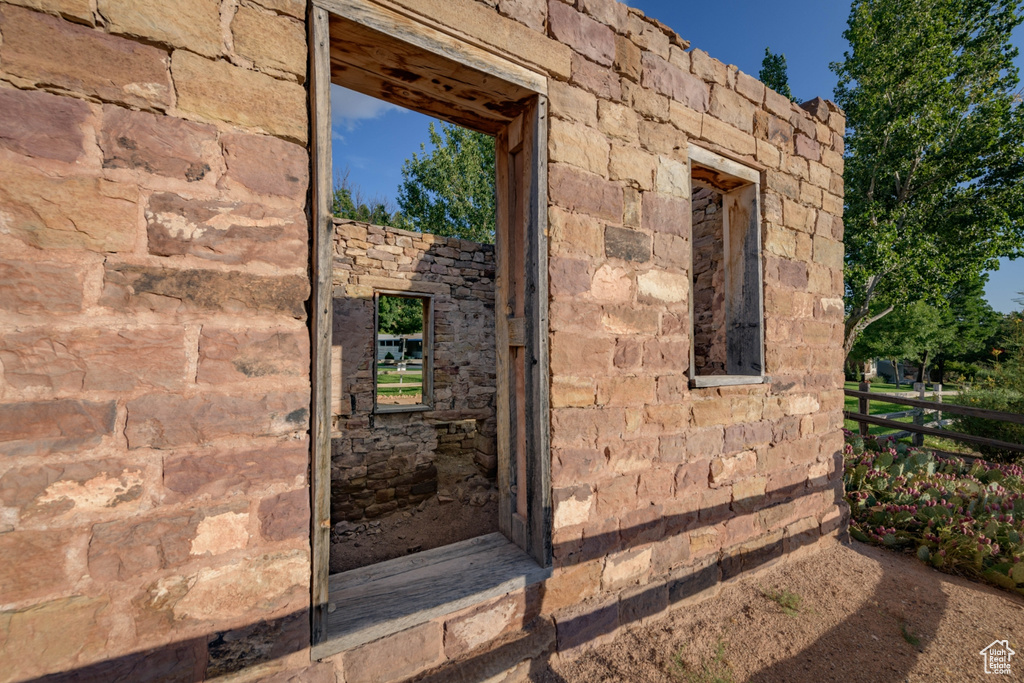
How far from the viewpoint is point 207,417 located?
1319 mm

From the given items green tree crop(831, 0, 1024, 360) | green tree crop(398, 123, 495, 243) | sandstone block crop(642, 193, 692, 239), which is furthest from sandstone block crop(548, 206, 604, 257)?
green tree crop(398, 123, 495, 243)

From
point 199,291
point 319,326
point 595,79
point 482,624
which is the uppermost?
point 595,79

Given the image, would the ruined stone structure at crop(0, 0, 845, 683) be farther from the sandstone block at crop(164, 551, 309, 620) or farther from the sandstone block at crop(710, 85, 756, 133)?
the sandstone block at crop(710, 85, 756, 133)

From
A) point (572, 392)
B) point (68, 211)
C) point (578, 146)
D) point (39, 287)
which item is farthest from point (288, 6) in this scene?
point (572, 392)

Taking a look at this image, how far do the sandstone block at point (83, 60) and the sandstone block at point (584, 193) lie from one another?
59.9 inches

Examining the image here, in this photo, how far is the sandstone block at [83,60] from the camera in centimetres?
113

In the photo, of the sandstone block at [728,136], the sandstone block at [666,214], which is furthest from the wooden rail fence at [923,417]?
the sandstone block at [666,214]

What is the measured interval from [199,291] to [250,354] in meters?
0.25

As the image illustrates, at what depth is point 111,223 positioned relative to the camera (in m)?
1.21

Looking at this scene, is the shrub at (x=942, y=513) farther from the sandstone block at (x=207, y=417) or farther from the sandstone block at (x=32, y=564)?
the sandstone block at (x=32, y=564)

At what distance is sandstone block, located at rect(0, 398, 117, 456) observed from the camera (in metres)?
1.11

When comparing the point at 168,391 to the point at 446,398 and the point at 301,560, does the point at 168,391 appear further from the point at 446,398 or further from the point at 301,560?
the point at 446,398

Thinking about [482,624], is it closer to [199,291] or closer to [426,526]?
[199,291]

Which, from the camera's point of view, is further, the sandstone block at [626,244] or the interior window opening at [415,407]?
the interior window opening at [415,407]
